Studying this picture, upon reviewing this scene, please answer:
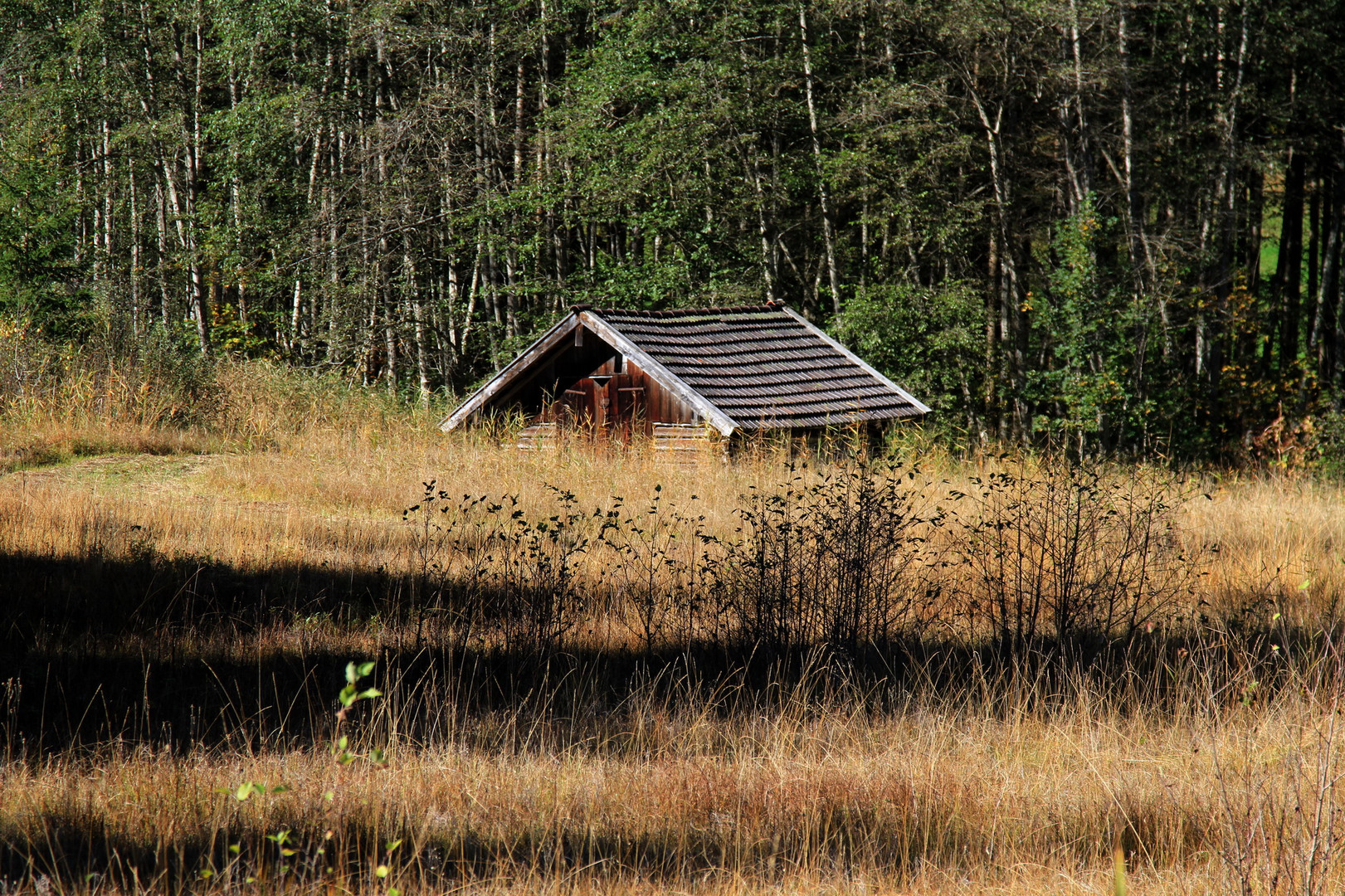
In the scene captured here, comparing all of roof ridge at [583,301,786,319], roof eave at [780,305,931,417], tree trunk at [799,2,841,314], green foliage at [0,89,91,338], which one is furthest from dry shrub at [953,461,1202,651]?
green foliage at [0,89,91,338]

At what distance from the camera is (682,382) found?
12883 millimetres

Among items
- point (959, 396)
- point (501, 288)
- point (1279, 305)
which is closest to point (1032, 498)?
point (959, 396)

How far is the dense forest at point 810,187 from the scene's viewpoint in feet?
59.7

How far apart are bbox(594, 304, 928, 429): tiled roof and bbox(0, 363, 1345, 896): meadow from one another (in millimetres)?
3867

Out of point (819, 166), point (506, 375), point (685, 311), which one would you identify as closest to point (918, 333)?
point (819, 166)

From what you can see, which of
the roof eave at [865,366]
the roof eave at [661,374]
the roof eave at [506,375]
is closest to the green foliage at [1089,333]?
the roof eave at [865,366]

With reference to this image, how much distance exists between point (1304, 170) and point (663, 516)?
2315 cm

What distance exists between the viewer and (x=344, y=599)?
6.61 metres

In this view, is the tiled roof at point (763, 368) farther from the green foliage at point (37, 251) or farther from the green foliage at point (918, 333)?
the green foliage at point (37, 251)

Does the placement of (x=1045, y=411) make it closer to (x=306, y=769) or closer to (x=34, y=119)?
(x=306, y=769)

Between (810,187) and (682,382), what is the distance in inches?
360

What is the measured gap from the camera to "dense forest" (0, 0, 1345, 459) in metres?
18.2

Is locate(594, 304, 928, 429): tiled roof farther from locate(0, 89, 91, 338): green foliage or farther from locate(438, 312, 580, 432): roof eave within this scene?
locate(0, 89, 91, 338): green foliage

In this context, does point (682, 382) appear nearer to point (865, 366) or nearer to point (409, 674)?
point (865, 366)
